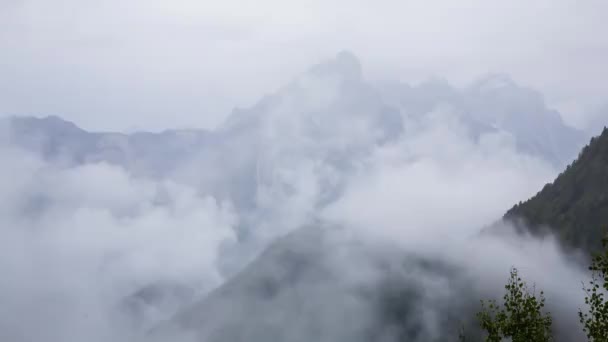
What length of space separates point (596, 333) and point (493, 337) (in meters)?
9.81

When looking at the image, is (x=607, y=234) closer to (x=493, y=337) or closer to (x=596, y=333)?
(x=596, y=333)

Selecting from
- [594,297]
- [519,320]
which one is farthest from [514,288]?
[594,297]

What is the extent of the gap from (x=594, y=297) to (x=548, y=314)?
20.7ft

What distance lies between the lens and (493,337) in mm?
59500

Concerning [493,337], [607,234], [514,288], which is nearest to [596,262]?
[607,234]

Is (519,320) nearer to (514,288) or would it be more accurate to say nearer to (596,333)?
(514,288)

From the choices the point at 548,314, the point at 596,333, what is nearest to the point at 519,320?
the point at 548,314

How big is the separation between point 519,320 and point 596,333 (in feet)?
24.8

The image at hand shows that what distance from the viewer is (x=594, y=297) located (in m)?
54.0

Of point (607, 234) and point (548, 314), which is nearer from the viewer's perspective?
point (607, 234)

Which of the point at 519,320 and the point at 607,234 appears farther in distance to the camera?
the point at 519,320

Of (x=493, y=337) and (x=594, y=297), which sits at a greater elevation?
(x=594, y=297)

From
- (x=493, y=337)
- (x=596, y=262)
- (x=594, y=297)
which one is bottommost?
(x=493, y=337)

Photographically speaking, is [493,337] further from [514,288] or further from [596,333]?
[596,333]
